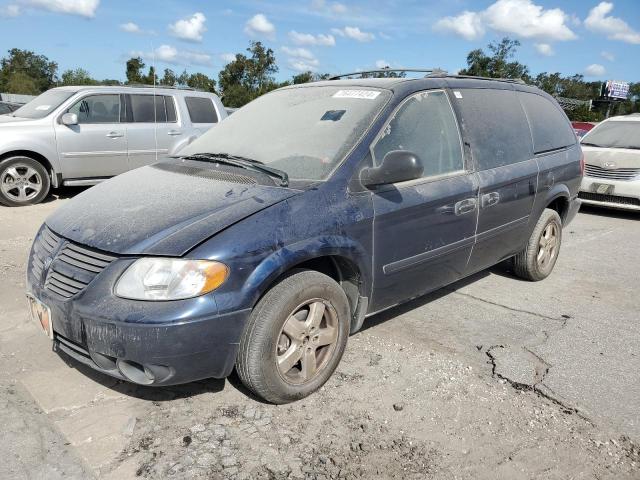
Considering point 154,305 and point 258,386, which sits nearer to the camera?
point 154,305

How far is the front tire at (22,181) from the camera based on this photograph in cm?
796

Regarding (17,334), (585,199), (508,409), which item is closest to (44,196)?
(17,334)

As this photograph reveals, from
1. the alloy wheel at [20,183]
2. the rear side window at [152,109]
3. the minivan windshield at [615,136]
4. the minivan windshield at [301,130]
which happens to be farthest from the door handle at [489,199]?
the alloy wheel at [20,183]

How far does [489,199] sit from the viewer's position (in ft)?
13.3

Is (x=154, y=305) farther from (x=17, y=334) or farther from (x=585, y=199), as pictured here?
(x=585, y=199)

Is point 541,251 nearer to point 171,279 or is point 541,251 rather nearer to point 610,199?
point 171,279

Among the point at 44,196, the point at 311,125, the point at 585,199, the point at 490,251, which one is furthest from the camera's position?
the point at 585,199

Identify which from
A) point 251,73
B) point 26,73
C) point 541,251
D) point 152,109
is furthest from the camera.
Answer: point 26,73

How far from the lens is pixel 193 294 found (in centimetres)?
254

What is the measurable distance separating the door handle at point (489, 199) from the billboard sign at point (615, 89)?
Answer: 2520 inches

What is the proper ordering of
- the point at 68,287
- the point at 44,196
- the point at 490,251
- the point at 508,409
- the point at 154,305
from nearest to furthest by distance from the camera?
the point at 154,305 < the point at 68,287 < the point at 508,409 < the point at 490,251 < the point at 44,196

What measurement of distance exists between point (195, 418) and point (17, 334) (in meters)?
1.69

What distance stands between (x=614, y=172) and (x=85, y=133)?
828 cm

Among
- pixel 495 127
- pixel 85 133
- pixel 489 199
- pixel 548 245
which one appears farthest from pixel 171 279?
pixel 85 133
